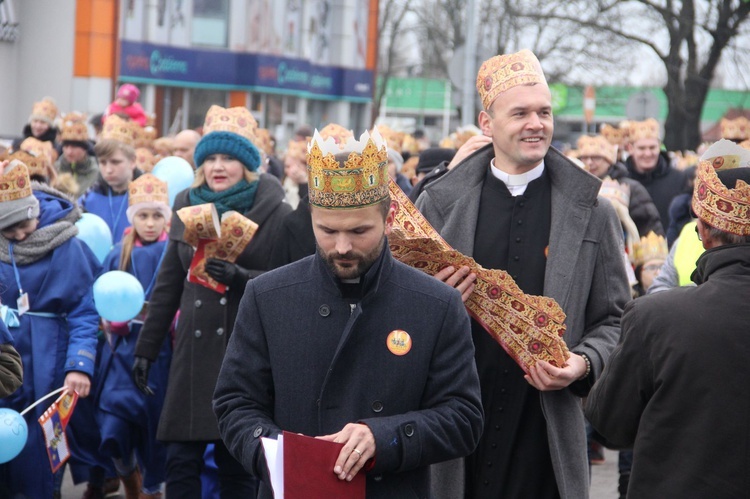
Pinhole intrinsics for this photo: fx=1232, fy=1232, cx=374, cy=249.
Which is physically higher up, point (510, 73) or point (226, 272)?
point (510, 73)

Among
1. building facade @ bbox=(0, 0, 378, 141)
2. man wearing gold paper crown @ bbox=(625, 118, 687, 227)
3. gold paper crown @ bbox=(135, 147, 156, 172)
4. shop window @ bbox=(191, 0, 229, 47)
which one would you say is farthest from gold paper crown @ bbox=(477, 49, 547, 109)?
shop window @ bbox=(191, 0, 229, 47)

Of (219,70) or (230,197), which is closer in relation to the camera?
(230,197)

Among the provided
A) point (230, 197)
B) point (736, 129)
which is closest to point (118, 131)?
point (230, 197)

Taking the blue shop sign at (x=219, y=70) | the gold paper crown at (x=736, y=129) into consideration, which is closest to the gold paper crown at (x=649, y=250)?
the gold paper crown at (x=736, y=129)

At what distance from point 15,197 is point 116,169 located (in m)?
3.07

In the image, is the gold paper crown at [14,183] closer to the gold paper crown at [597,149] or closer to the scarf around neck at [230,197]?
the scarf around neck at [230,197]

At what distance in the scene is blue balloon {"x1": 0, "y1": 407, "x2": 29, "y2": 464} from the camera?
5914 millimetres

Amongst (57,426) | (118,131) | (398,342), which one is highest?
(118,131)

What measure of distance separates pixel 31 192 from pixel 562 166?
3136mm

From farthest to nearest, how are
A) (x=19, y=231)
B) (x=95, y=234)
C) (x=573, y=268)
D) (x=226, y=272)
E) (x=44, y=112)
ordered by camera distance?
(x=44, y=112), (x=95, y=234), (x=19, y=231), (x=226, y=272), (x=573, y=268)

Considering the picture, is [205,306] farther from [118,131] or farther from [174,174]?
[118,131]

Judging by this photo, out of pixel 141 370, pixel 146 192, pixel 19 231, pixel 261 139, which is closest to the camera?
pixel 19 231

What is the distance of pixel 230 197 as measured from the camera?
6715 millimetres

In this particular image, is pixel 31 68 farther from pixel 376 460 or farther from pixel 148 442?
pixel 376 460
